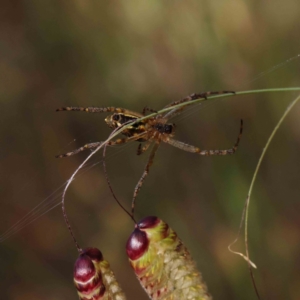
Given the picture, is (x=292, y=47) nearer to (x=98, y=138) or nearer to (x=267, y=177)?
(x=267, y=177)

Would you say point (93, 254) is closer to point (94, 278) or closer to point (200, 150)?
point (94, 278)

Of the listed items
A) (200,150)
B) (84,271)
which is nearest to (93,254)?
(84,271)

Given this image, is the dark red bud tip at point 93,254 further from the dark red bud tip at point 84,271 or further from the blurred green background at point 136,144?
the blurred green background at point 136,144

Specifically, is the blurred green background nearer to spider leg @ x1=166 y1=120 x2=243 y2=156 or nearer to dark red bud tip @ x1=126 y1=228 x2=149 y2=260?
spider leg @ x1=166 y1=120 x2=243 y2=156

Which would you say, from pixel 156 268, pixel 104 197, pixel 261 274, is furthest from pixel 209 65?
pixel 156 268

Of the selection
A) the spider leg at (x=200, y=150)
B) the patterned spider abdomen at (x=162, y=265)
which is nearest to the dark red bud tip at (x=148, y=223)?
the patterned spider abdomen at (x=162, y=265)

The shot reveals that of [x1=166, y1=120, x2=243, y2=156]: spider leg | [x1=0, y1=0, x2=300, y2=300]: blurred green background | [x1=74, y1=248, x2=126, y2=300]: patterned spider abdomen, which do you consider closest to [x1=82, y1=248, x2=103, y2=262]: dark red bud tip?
[x1=74, y1=248, x2=126, y2=300]: patterned spider abdomen

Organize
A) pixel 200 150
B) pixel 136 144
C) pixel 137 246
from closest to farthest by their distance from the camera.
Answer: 1. pixel 137 246
2. pixel 200 150
3. pixel 136 144
